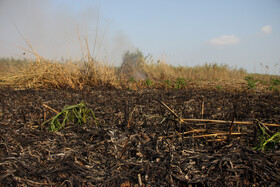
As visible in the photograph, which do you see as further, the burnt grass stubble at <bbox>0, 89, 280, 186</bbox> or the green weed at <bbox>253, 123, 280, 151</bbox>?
the green weed at <bbox>253, 123, 280, 151</bbox>

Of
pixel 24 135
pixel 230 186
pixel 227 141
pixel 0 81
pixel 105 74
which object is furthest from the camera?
pixel 0 81

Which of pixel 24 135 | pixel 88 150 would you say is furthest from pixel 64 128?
pixel 88 150

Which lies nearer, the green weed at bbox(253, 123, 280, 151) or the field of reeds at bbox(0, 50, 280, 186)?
the field of reeds at bbox(0, 50, 280, 186)

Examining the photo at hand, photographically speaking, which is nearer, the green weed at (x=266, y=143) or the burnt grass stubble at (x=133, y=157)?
the burnt grass stubble at (x=133, y=157)

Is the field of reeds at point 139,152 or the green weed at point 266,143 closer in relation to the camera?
the field of reeds at point 139,152

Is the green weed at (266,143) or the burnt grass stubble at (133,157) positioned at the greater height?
the green weed at (266,143)

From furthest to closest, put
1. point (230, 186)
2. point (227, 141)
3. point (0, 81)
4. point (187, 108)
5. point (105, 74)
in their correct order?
point (0, 81)
point (105, 74)
point (187, 108)
point (227, 141)
point (230, 186)

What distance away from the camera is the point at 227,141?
1.21m

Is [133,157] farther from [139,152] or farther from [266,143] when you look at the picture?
[266,143]

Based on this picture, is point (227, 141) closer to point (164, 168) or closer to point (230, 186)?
point (230, 186)

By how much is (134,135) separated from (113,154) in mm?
191

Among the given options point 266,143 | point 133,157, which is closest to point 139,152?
point 133,157

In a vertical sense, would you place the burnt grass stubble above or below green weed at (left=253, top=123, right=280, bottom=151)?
below

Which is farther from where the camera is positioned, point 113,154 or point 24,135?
point 24,135
